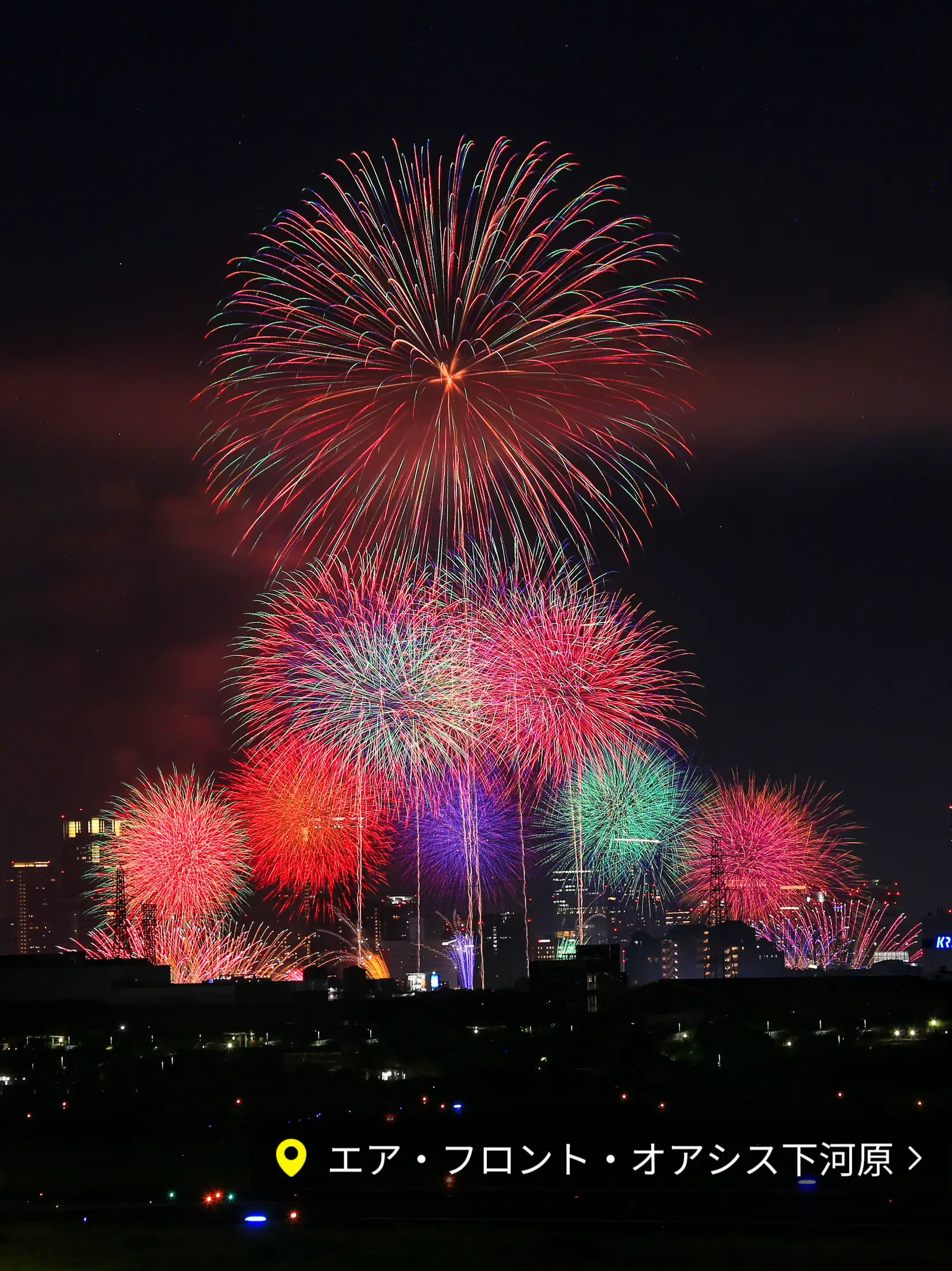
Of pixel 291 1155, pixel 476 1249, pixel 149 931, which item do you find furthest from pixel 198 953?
pixel 476 1249

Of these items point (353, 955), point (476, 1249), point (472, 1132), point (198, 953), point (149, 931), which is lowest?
point (476, 1249)

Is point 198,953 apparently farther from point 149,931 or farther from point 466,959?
point 466,959

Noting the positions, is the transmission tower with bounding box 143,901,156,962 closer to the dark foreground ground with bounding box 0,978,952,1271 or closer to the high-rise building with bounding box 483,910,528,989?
the dark foreground ground with bounding box 0,978,952,1271

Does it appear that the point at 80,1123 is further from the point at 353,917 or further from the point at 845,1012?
the point at 353,917

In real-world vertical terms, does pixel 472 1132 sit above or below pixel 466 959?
below

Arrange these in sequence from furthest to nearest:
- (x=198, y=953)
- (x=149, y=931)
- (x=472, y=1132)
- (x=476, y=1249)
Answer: (x=149, y=931) → (x=198, y=953) → (x=472, y=1132) → (x=476, y=1249)

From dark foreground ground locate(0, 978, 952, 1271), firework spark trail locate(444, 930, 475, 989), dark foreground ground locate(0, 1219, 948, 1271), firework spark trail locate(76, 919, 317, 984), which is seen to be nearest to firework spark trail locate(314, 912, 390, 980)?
firework spark trail locate(76, 919, 317, 984)

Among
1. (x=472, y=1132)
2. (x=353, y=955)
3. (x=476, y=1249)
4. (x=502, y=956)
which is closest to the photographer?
(x=476, y=1249)
